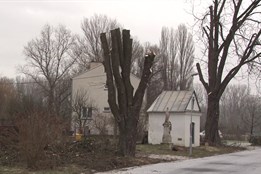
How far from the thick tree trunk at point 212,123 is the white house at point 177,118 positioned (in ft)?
3.24

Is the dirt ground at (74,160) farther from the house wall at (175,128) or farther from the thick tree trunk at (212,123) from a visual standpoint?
the thick tree trunk at (212,123)

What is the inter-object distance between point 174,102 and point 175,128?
98.3 inches

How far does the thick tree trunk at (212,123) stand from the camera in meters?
40.1

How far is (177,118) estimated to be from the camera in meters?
39.3

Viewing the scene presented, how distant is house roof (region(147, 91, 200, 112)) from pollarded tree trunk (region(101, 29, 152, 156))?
15.1 metres

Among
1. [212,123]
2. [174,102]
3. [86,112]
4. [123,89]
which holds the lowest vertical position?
[212,123]

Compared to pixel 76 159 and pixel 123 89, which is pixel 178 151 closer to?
pixel 123 89

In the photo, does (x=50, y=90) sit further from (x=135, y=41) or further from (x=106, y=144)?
(x=106, y=144)

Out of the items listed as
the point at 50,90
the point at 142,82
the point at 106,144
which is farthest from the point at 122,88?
the point at 50,90

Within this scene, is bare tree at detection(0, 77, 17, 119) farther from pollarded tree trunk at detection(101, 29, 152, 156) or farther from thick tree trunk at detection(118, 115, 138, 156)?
thick tree trunk at detection(118, 115, 138, 156)

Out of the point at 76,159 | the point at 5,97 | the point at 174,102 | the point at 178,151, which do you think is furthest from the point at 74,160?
the point at 5,97

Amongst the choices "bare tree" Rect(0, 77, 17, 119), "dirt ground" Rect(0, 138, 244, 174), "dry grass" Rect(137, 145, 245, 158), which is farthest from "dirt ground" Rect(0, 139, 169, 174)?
"bare tree" Rect(0, 77, 17, 119)

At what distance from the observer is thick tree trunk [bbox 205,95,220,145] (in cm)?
4009

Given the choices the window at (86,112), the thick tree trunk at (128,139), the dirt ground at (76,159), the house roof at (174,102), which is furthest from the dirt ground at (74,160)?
the window at (86,112)
